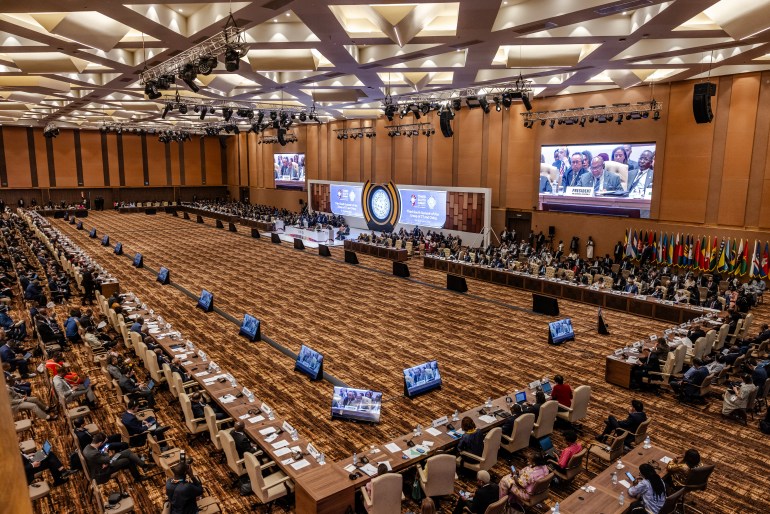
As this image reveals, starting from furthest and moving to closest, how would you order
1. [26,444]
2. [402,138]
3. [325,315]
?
[402,138], [325,315], [26,444]

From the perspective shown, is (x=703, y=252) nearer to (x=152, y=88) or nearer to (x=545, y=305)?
(x=545, y=305)

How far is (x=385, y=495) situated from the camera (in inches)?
240

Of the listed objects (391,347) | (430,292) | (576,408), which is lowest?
(391,347)

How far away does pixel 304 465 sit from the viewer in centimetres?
664

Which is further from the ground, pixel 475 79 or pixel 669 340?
pixel 475 79

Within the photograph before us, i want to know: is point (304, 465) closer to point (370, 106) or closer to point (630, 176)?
point (630, 176)

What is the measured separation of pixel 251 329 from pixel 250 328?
7 cm

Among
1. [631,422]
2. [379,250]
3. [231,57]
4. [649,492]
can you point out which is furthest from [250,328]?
[379,250]

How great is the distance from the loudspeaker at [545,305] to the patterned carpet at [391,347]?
415mm

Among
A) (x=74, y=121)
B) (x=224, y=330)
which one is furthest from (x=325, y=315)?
(x=74, y=121)

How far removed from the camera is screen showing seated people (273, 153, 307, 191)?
39781 mm

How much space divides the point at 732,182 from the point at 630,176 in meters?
3.57

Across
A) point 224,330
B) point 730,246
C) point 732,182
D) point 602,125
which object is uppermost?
point 602,125

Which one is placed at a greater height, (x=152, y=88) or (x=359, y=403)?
(x=152, y=88)
